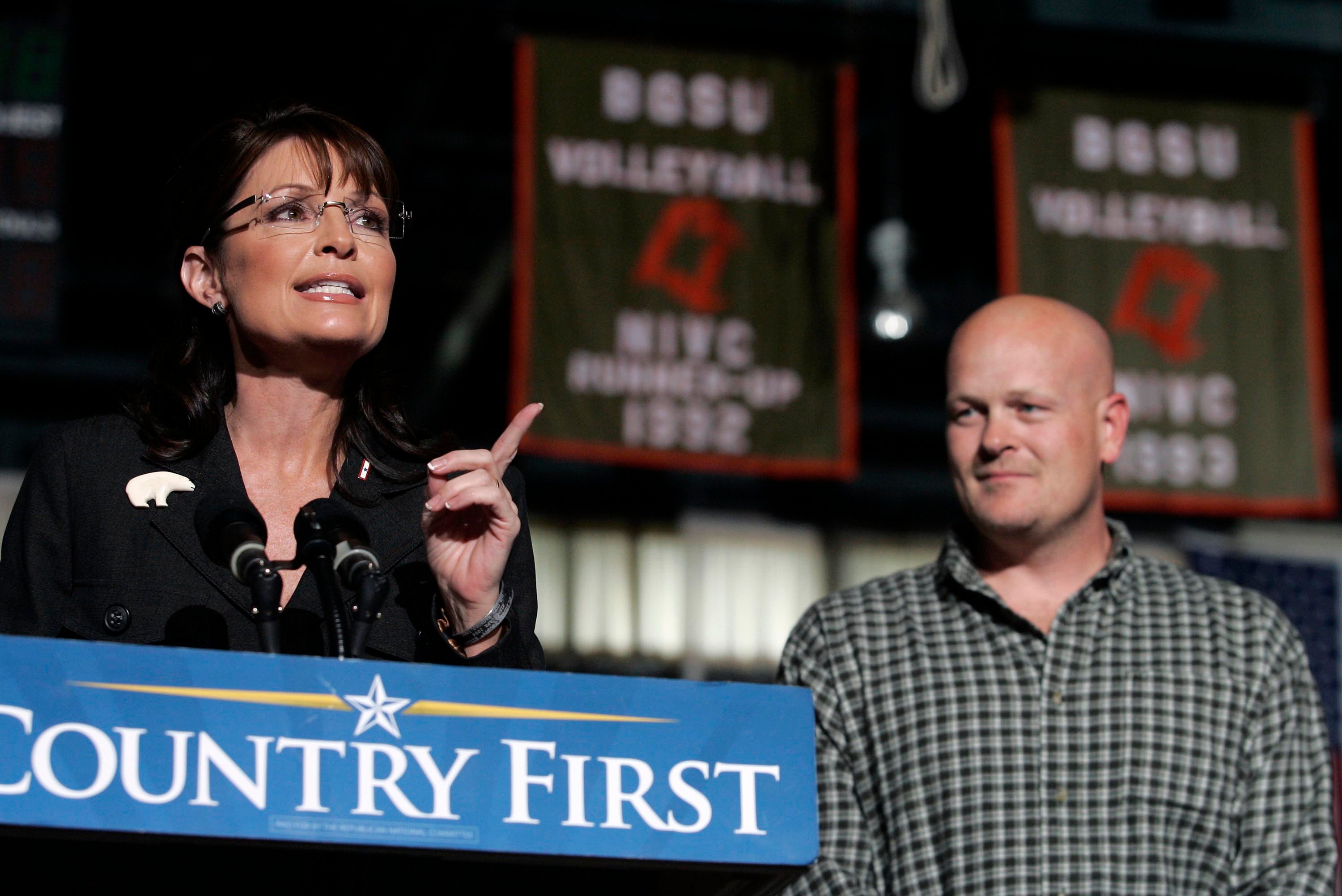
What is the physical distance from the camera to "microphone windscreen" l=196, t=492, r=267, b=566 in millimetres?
1746

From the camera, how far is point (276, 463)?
2104 millimetres

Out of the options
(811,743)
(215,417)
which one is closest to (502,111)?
(215,417)

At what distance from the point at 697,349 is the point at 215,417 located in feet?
11.9

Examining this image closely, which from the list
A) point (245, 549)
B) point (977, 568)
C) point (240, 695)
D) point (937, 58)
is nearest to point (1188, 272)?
point (937, 58)

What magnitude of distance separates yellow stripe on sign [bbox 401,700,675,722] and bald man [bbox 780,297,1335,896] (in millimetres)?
1181

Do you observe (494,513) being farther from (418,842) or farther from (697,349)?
(697,349)

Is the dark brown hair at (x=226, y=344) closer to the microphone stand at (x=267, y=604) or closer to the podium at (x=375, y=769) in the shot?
the microphone stand at (x=267, y=604)

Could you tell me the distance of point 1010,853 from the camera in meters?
2.62

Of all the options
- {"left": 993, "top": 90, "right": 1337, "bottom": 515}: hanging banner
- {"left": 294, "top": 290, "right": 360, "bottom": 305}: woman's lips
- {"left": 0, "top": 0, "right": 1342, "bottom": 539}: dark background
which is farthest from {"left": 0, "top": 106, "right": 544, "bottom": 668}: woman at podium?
{"left": 993, "top": 90, "right": 1337, "bottom": 515}: hanging banner

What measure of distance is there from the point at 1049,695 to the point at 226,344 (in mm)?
1336

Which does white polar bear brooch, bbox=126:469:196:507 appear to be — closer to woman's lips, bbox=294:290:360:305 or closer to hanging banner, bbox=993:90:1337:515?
woman's lips, bbox=294:290:360:305

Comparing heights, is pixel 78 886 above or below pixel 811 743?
below

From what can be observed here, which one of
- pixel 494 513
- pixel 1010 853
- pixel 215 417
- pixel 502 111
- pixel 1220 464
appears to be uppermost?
pixel 502 111

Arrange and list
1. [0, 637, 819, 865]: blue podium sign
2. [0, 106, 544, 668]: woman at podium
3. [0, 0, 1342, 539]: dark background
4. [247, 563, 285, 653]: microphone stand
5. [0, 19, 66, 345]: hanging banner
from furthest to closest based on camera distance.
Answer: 1. [0, 0, 1342, 539]: dark background
2. [0, 19, 66, 345]: hanging banner
3. [0, 106, 544, 668]: woman at podium
4. [247, 563, 285, 653]: microphone stand
5. [0, 637, 819, 865]: blue podium sign
